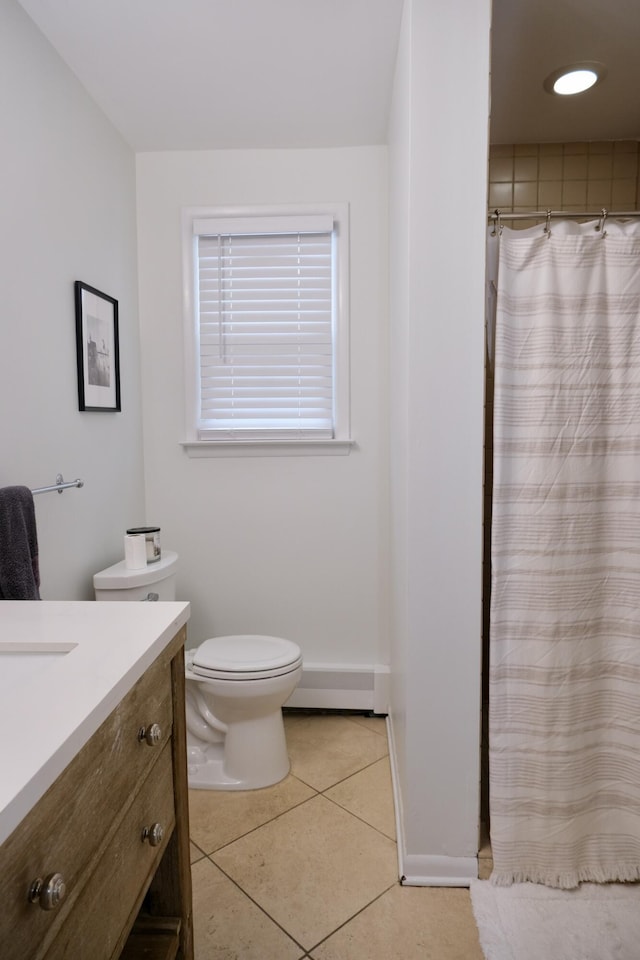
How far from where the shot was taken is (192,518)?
104 inches

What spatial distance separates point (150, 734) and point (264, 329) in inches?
74.4

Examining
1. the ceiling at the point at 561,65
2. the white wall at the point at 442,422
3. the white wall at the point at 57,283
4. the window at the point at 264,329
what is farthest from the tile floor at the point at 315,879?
the ceiling at the point at 561,65

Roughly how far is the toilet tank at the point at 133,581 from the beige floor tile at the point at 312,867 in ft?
2.77

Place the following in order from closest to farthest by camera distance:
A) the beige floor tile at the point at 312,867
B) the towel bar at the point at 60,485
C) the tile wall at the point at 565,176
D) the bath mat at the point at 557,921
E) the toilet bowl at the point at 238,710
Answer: the bath mat at the point at 557,921 → the beige floor tile at the point at 312,867 → the towel bar at the point at 60,485 → the toilet bowl at the point at 238,710 → the tile wall at the point at 565,176

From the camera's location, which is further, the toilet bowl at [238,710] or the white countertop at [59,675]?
the toilet bowl at [238,710]

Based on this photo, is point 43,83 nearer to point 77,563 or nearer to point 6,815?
point 77,563

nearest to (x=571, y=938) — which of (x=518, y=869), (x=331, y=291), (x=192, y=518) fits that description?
(x=518, y=869)

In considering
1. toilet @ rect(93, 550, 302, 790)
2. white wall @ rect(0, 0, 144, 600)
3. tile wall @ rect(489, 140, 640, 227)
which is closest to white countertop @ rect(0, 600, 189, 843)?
white wall @ rect(0, 0, 144, 600)

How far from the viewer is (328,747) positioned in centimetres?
240

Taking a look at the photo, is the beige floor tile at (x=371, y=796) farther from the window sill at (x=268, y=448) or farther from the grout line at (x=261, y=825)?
the window sill at (x=268, y=448)

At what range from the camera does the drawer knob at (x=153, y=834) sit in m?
1.01

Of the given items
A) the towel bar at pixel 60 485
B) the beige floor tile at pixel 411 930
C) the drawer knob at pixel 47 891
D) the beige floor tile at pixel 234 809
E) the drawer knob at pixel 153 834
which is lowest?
the beige floor tile at pixel 234 809

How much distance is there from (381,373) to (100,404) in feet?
3.70

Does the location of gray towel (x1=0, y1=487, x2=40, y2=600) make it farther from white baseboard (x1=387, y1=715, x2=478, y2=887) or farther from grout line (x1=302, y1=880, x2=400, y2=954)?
white baseboard (x1=387, y1=715, x2=478, y2=887)
